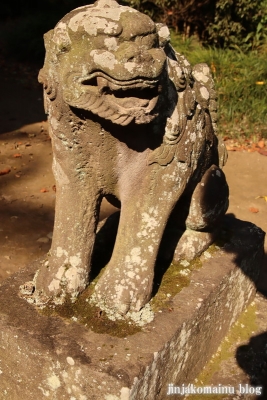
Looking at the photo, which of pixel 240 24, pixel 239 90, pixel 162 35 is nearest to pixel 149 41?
pixel 162 35

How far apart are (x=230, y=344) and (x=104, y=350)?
0.73 metres

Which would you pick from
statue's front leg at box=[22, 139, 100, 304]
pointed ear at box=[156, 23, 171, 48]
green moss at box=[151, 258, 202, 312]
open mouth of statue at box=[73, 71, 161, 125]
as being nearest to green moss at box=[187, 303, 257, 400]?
green moss at box=[151, 258, 202, 312]

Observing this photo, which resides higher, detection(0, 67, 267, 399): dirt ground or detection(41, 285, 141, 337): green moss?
detection(41, 285, 141, 337): green moss

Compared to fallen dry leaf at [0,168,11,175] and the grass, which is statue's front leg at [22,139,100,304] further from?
the grass

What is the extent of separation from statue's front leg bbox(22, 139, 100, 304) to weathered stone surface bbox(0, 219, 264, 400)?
0.32 feet

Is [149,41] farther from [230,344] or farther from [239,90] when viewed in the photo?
[239,90]

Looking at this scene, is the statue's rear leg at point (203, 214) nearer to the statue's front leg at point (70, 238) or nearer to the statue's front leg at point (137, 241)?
the statue's front leg at point (137, 241)

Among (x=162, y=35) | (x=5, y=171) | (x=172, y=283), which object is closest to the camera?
(x=162, y=35)

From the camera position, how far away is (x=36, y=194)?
3.41m

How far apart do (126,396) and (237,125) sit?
3.66m

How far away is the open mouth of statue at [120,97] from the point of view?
50.0 inches

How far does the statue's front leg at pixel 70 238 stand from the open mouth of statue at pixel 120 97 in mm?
289

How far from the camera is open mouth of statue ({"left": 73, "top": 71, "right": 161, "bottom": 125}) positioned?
4.17 ft

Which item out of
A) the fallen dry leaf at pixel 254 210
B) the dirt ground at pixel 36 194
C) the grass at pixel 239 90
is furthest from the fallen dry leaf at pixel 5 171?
the grass at pixel 239 90
